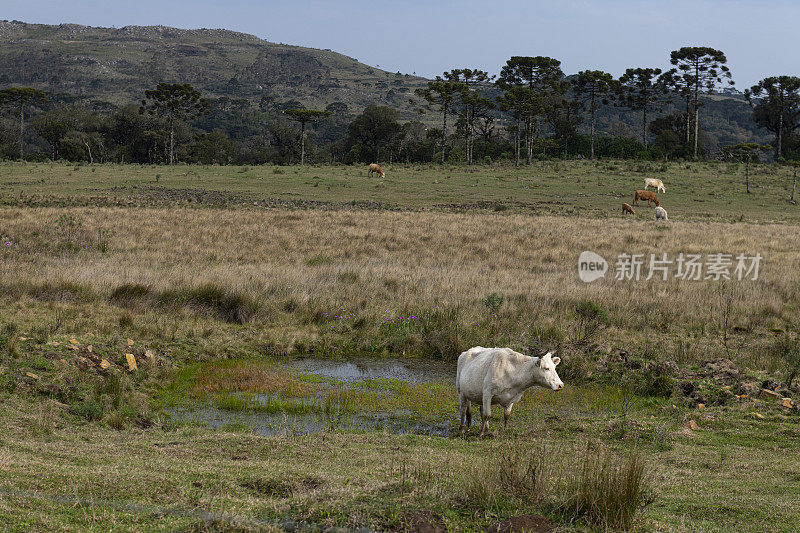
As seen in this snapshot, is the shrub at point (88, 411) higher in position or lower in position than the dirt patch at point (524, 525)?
lower

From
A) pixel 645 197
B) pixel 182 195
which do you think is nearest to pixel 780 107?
pixel 645 197

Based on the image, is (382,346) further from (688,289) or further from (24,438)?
(688,289)

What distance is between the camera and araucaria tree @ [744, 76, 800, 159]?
3314 inches

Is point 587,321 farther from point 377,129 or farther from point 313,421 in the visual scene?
point 377,129

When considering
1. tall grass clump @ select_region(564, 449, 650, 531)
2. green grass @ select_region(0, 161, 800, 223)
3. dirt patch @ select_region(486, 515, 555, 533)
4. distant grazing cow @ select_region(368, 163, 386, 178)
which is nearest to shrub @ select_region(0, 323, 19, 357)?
dirt patch @ select_region(486, 515, 555, 533)

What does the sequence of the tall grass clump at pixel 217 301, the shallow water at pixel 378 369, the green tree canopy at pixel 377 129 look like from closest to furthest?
the shallow water at pixel 378 369 < the tall grass clump at pixel 217 301 < the green tree canopy at pixel 377 129

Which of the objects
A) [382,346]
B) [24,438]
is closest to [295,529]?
[24,438]

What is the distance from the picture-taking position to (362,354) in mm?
14133

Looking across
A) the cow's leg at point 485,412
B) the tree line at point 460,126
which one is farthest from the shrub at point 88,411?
the tree line at point 460,126

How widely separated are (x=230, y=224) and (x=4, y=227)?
8.22 m

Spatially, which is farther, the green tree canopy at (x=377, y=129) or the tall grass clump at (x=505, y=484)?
the green tree canopy at (x=377, y=129)

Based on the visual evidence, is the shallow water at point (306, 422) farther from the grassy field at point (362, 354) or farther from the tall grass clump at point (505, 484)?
the tall grass clump at point (505, 484)

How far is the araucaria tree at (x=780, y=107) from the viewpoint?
84.2m

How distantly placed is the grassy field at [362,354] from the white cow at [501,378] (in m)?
0.55
